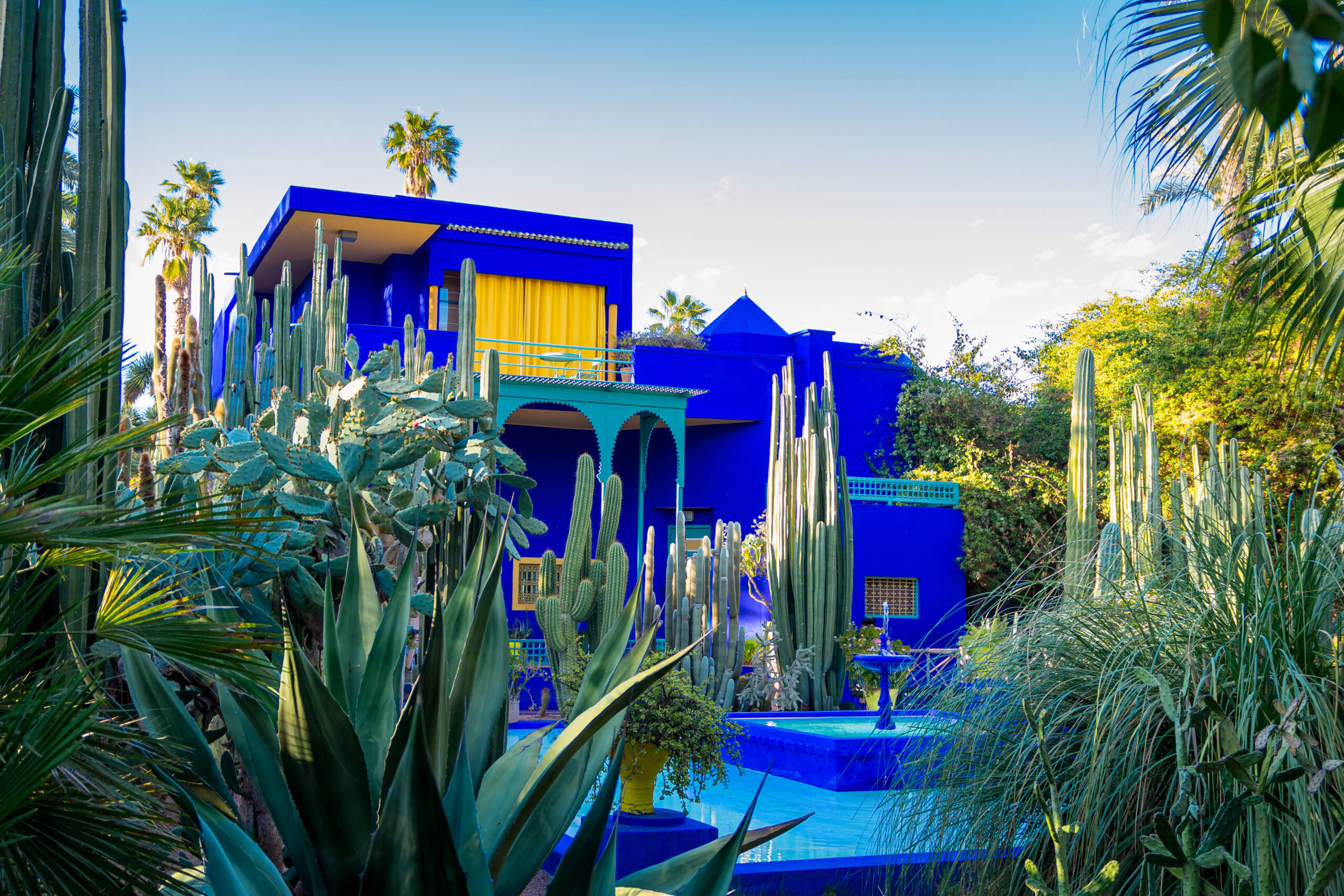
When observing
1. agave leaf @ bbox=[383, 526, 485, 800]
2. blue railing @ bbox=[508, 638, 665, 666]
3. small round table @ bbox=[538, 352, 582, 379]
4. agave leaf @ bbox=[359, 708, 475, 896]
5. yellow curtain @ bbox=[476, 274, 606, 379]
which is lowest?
blue railing @ bbox=[508, 638, 665, 666]

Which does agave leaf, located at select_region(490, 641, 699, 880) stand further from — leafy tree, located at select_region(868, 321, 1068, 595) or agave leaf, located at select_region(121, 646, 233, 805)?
leafy tree, located at select_region(868, 321, 1068, 595)

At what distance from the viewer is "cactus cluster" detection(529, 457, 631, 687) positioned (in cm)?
1109

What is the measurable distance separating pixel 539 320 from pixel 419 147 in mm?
7214

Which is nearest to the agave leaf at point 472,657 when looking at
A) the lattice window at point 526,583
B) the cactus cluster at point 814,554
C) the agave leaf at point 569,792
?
the agave leaf at point 569,792

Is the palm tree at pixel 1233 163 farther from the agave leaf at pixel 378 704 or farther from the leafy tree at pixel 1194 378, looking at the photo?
the leafy tree at pixel 1194 378

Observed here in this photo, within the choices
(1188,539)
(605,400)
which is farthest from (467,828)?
(605,400)

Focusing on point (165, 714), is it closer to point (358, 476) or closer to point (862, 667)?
point (358, 476)

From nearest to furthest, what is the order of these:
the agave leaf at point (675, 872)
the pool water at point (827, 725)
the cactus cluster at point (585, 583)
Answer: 1. the agave leaf at point (675, 872)
2. the pool water at point (827, 725)
3. the cactus cluster at point (585, 583)

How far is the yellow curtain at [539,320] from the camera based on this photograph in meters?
18.4

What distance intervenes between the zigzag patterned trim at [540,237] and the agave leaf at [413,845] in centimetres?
1699

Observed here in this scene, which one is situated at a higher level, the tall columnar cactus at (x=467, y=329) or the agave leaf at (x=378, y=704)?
the tall columnar cactus at (x=467, y=329)

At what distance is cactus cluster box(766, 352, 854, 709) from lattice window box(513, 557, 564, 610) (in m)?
5.64

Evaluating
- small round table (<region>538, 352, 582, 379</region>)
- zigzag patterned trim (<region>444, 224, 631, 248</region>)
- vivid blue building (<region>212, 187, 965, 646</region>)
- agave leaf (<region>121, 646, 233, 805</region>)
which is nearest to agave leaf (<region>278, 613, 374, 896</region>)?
agave leaf (<region>121, 646, 233, 805</region>)

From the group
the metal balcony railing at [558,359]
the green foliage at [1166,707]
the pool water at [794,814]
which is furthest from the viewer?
the metal balcony railing at [558,359]
